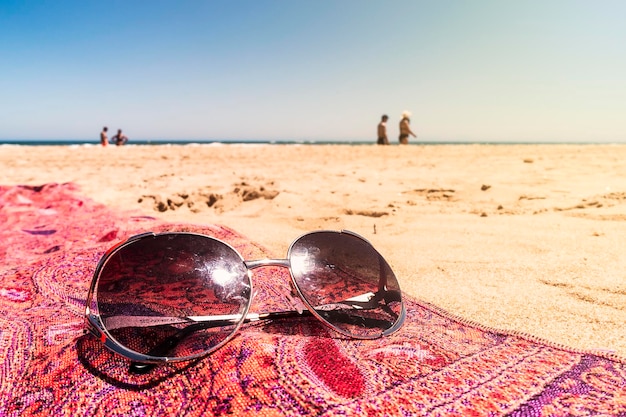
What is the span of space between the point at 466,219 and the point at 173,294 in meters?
2.87

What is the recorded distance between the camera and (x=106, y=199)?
4379mm

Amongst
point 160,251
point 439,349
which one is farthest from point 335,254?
point 160,251

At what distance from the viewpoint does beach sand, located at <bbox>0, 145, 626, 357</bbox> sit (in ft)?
5.79

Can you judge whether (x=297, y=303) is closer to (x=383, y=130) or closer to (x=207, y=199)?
(x=207, y=199)

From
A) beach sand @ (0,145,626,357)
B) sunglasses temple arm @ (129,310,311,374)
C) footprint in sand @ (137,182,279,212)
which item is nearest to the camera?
sunglasses temple arm @ (129,310,311,374)

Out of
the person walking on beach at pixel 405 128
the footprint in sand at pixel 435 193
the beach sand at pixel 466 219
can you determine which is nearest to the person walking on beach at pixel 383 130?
the person walking on beach at pixel 405 128

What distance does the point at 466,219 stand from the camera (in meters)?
3.43

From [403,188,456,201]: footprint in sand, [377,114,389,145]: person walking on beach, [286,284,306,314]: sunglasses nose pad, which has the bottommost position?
[286,284,306,314]: sunglasses nose pad

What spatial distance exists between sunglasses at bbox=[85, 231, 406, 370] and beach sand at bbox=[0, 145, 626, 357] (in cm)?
51

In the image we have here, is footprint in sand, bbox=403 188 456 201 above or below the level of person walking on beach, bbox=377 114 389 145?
below

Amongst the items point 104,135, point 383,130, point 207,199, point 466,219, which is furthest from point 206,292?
point 104,135

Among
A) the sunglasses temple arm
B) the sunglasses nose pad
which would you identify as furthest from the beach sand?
the sunglasses temple arm

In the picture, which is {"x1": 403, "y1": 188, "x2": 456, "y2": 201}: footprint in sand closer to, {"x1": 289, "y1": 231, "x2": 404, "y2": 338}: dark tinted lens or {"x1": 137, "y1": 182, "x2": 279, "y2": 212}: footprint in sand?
{"x1": 137, "y1": 182, "x2": 279, "y2": 212}: footprint in sand

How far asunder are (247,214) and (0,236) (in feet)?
6.33
